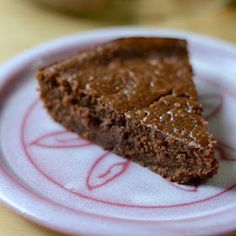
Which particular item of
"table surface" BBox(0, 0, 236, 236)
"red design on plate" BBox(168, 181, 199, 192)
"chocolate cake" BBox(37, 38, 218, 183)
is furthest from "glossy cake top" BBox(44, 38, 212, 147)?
"table surface" BBox(0, 0, 236, 236)

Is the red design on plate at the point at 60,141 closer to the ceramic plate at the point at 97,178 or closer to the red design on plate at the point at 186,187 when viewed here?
the ceramic plate at the point at 97,178

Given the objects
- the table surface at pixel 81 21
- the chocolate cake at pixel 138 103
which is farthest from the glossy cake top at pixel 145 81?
the table surface at pixel 81 21

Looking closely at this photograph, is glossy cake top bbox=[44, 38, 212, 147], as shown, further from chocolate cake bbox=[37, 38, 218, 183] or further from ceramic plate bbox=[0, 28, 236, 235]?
Result: ceramic plate bbox=[0, 28, 236, 235]

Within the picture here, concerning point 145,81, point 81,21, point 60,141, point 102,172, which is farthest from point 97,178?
point 81,21

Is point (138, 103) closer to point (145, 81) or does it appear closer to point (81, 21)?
point (145, 81)

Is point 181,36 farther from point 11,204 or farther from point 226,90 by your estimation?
point 11,204
